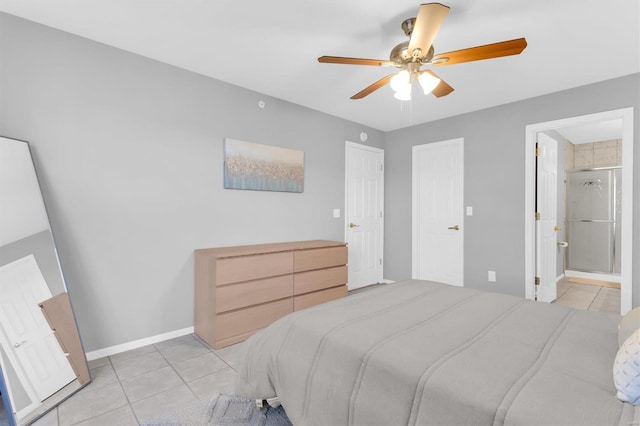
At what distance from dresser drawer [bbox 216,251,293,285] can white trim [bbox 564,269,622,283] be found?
5.12 m

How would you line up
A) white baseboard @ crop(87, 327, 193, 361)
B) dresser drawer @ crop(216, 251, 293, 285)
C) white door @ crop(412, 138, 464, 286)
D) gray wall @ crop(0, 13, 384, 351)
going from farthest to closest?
1. white door @ crop(412, 138, 464, 286)
2. dresser drawer @ crop(216, 251, 293, 285)
3. white baseboard @ crop(87, 327, 193, 361)
4. gray wall @ crop(0, 13, 384, 351)

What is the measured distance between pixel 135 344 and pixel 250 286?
1.01 m

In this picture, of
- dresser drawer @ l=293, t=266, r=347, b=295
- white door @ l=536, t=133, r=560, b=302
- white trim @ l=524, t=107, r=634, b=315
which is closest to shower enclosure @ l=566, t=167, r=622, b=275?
white door @ l=536, t=133, r=560, b=302

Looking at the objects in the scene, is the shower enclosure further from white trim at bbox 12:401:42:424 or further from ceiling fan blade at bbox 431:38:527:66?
white trim at bbox 12:401:42:424

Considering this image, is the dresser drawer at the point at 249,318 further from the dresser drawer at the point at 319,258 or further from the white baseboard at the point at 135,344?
the white baseboard at the point at 135,344

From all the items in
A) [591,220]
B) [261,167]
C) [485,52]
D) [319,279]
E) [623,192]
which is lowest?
[319,279]

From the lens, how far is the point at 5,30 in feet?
6.51

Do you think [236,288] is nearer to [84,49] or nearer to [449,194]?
[84,49]

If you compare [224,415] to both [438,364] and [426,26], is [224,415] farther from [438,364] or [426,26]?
[426,26]

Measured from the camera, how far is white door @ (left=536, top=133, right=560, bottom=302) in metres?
3.45

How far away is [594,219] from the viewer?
202 inches

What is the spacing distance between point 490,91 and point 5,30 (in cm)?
401

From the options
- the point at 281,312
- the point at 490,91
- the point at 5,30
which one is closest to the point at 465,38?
the point at 490,91

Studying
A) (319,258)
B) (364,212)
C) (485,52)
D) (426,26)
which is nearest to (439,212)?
(364,212)
